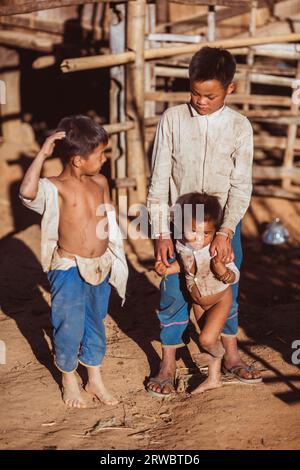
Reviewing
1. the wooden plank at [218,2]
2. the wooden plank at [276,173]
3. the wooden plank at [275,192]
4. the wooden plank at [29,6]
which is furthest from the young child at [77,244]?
the wooden plank at [276,173]

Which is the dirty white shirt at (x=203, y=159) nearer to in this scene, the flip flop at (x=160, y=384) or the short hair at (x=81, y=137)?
the short hair at (x=81, y=137)

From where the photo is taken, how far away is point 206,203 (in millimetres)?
3615

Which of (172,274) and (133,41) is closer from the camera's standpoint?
(172,274)

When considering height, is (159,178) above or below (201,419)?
above

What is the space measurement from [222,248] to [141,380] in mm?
1040

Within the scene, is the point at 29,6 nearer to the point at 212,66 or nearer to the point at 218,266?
the point at 212,66

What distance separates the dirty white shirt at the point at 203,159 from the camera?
11.5ft

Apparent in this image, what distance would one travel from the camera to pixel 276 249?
7.07m

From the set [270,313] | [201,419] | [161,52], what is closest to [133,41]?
[161,52]

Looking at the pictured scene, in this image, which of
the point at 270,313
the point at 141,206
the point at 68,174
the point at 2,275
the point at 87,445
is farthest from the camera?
the point at 141,206

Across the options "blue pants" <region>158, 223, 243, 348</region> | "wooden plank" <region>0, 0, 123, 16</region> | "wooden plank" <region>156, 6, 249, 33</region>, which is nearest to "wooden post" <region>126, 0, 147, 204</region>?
"wooden plank" <region>0, 0, 123, 16</region>

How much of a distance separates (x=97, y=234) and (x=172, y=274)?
479 mm

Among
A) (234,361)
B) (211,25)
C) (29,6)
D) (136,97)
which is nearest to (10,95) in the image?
(211,25)

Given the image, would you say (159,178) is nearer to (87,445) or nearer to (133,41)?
(87,445)
